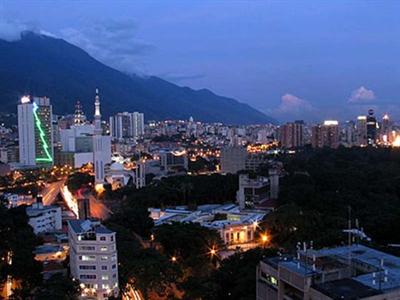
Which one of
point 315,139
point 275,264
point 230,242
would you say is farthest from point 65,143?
point 275,264

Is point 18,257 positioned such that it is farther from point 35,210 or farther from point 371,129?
point 371,129

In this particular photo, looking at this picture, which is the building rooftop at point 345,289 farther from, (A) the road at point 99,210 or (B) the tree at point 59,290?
(A) the road at point 99,210

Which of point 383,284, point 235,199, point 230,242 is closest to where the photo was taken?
point 383,284

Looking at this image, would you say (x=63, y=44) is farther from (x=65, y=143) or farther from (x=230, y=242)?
(x=230, y=242)

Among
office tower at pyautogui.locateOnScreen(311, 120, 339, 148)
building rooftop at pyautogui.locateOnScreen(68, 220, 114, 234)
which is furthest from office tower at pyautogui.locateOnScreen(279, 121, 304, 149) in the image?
building rooftop at pyautogui.locateOnScreen(68, 220, 114, 234)

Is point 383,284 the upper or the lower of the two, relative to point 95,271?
upper

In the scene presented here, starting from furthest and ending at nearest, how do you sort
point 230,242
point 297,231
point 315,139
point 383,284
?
1. point 315,139
2. point 230,242
3. point 297,231
4. point 383,284
